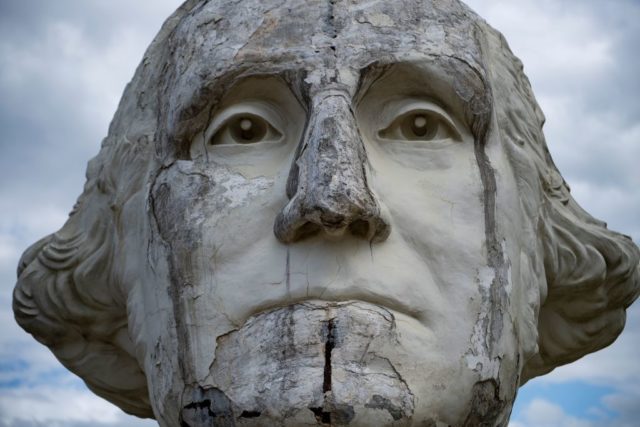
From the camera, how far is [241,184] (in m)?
6.58

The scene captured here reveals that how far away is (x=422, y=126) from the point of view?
6.75 m

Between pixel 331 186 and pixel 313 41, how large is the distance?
780mm

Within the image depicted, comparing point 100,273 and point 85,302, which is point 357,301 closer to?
point 100,273

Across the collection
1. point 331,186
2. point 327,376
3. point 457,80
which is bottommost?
point 327,376

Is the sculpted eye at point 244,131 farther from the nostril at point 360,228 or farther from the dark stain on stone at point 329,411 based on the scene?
the dark stain on stone at point 329,411

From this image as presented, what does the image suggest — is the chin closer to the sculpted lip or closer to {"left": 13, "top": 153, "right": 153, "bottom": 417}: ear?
the sculpted lip

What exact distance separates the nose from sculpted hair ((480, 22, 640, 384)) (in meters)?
0.96

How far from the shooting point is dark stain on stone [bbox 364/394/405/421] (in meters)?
5.95

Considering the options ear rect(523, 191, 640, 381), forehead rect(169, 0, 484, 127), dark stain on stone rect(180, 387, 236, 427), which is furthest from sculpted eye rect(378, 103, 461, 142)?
dark stain on stone rect(180, 387, 236, 427)

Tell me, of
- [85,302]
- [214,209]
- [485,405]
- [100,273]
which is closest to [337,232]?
[214,209]

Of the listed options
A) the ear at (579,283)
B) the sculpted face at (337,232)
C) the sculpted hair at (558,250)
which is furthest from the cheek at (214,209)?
the ear at (579,283)

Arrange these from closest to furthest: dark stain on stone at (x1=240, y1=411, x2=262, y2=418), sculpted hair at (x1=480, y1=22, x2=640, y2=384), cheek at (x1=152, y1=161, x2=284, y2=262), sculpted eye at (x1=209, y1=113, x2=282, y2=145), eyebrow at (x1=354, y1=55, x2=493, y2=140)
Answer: dark stain on stone at (x1=240, y1=411, x2=262, y2=418), cheek at (x1=152, y1=161, x2=284, y2=262), eyebrow at (x1=354, y1=55, x2=493, y2=140), sculpted eye at (x1=209, y1=113, x2=282, y2=145), sculpted hair at (x1=480, y1=22, x2=640, y2=384)

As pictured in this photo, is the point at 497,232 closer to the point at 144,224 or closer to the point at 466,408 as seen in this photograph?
the point at 466,408

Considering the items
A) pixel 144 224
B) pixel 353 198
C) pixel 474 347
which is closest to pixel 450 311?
pixel 474 347
